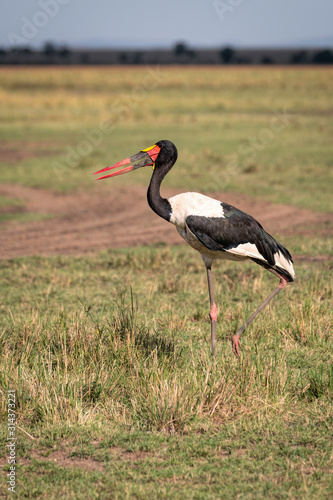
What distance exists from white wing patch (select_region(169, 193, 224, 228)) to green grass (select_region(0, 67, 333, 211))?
7845 mm

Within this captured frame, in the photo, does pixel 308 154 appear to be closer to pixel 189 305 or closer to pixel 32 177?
pixel 32 177

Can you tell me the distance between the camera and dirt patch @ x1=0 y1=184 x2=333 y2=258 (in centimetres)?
1092

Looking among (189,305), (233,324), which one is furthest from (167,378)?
(189,305)

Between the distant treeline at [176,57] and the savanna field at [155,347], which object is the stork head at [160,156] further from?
the distant treeline at [176,57]

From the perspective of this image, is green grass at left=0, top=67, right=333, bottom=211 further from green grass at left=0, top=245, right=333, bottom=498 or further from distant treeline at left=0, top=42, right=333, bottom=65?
distant treeline at left=0, top=42, right=333, bottom=65

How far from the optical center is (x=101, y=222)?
12.6m

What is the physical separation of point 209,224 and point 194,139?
20.1 m

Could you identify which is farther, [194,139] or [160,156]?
[194,139]

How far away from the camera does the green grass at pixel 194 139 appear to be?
651 inches

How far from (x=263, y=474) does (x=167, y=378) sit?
3.59 ft

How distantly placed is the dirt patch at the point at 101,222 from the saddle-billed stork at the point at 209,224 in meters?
4.46

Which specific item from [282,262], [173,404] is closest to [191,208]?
[282,262]

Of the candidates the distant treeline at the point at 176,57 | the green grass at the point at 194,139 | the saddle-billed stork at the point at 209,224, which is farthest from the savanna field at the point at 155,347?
the distant treeline at the point at 176,57

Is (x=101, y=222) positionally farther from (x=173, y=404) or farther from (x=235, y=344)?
(x=173, y=404)
